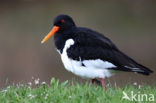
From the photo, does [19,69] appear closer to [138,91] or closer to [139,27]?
[139,27]

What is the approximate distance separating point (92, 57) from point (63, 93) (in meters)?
1.41

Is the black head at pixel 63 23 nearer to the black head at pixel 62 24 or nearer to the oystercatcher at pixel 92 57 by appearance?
the black head at pixel 62 24

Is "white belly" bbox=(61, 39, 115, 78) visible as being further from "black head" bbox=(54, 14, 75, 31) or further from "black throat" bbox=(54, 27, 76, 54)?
"black head" bbox=(54, 14, 75, 31)

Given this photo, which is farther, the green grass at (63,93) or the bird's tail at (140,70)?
the bird's tail at (140,70)

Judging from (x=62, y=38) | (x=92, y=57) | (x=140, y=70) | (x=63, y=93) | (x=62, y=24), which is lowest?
(x=63, y=93)

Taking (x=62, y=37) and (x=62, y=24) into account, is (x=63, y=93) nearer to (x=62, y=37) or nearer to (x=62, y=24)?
(x=62, y=37)

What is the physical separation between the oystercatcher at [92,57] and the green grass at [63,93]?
507 millimetres

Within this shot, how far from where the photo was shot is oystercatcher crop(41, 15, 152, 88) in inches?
267

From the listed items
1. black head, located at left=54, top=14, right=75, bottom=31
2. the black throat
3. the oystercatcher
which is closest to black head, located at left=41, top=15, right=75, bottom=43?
black head, located at left=54, top=14, right=75, bottom=31

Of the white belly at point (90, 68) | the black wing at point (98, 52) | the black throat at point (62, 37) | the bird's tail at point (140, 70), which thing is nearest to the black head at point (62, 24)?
the black throat at point (62, 37)

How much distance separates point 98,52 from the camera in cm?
696

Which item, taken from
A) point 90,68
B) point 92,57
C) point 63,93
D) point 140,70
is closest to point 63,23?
point 92,57

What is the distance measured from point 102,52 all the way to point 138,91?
45.4 inches

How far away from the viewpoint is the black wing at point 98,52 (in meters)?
6.84
